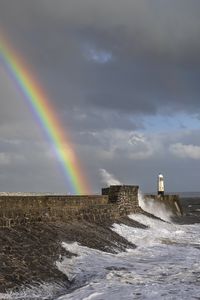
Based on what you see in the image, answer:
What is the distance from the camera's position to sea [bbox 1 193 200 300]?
11087 mm

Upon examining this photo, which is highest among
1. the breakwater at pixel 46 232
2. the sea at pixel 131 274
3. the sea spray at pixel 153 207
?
the sea spray at pixel 153 207

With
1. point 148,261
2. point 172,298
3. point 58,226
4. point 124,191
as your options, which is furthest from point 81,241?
point 124,191

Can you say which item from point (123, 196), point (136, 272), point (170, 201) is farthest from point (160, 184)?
point (136, 272)

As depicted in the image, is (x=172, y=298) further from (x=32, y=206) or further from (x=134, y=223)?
(x=134, y=223)

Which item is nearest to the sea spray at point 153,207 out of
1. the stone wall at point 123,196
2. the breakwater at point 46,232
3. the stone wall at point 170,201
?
the stone wall at point 170,201

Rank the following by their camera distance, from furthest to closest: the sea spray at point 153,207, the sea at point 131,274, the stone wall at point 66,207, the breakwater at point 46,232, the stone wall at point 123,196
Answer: the sea spray at point 153,207 → the stone wall at point 123,196 → the stone wall at point 66,207 → the breakwater at point 46,232 → the sea at point 131,274

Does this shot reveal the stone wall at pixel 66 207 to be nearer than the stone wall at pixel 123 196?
Yes

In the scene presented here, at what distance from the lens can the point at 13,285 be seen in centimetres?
1120

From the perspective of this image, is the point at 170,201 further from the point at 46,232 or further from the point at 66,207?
the point at 46,232

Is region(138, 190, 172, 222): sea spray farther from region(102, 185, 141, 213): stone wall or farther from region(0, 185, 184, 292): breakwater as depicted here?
region(0, 185, 184, 292): breakwater

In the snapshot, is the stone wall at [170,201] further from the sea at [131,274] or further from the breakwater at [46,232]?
the sea at [131,274]

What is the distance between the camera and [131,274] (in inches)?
532

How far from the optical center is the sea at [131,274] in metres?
11.1

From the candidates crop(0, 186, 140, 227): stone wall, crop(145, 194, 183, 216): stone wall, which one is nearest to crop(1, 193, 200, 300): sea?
crop(0, 186, 140, 227): stone wall
